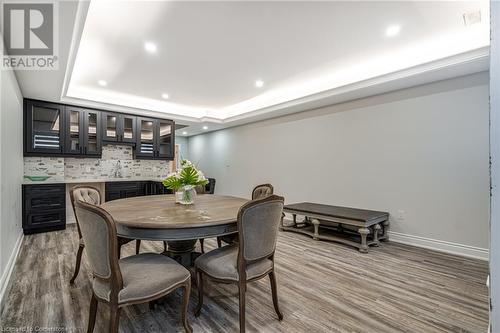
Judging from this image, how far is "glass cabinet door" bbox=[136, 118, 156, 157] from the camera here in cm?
547

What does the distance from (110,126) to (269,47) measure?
12.6 ft

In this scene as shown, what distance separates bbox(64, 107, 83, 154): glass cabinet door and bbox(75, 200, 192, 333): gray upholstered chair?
3.95 m

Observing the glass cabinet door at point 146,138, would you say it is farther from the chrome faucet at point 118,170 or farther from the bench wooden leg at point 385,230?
the bench wooden leg at point 385,230

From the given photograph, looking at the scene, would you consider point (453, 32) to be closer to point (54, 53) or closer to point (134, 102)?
point (54, 53)

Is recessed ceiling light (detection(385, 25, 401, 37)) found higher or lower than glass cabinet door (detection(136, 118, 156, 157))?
higher

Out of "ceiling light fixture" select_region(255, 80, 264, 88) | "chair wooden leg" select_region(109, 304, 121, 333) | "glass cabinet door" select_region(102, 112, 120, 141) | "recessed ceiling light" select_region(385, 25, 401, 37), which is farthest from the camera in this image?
"glass cabinet door" select_region(102, 112, 120, 141)

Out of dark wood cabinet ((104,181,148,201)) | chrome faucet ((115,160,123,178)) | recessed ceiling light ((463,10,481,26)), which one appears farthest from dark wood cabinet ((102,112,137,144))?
recessed ceiling light ((463,10,481,26))

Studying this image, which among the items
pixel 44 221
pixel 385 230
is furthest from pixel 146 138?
pixel 385 230

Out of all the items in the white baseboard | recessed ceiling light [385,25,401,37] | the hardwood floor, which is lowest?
the hardwood floor

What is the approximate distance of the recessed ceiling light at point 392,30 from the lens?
2.61 meters

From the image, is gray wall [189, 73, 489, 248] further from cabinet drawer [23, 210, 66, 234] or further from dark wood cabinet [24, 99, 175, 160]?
cabinet drawer [23, 210, 66, 234]

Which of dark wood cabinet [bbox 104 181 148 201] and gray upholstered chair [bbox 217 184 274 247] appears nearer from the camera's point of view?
gray upholstered chair [bbox 217 184 274 247]

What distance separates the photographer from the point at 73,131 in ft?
15.3

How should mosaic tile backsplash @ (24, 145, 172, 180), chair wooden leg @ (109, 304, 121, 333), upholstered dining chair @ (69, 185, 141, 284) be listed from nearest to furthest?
1. chair wooden leg @ (109, 304, 121, 333)
2. upholstered dining chair @ (69, 185, 141, 284)
3. mosaic tile backsplash @ (24, 145, 172, 180)
